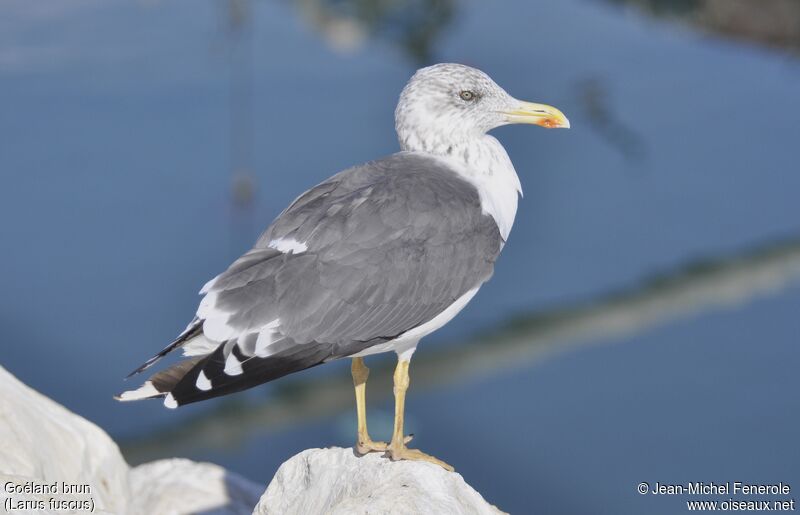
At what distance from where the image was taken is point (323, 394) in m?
6.39

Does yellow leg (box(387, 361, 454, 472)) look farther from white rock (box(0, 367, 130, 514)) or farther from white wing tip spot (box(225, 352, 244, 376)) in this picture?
white rock (box(0, 367, 130, 514))

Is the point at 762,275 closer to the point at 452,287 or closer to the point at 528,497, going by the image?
the point at 528,497

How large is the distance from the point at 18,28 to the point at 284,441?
489 cm

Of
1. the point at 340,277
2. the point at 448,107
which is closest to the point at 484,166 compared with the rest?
the point at 448,107

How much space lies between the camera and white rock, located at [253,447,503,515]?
10.4ft

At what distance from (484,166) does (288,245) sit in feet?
2.22

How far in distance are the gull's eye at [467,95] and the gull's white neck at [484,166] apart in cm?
12

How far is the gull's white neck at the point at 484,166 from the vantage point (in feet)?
11.7

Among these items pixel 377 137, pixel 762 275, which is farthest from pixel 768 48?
pixel 377 137

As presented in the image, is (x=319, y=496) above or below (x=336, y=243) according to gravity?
below

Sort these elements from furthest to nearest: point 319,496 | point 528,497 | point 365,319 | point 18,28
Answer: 1. point 18,28
2. point 528,497
3. point 319,496
4. point 365,319

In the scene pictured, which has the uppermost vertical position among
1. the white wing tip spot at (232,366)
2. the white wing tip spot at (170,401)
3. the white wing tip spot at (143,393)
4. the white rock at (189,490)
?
the white wing tip spot at (232,366)

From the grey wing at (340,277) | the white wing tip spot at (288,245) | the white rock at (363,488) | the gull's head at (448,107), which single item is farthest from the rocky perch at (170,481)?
the gull's head at (448,107)

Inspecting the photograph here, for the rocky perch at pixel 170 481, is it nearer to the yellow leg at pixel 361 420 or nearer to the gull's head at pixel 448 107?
the yellow leg at pixel 361 420
